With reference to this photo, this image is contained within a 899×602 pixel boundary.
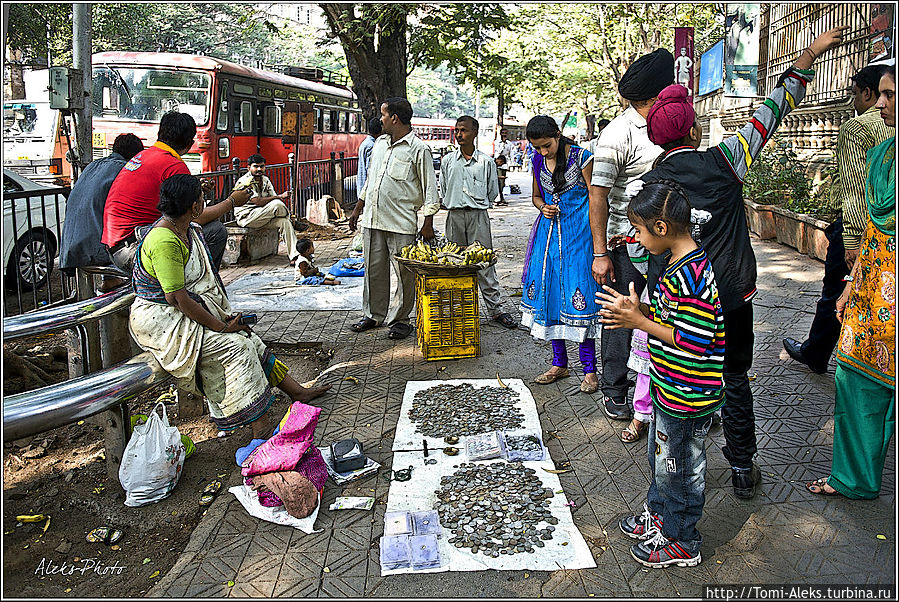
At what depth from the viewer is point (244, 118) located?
14.5 meters

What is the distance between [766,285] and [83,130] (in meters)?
7.51

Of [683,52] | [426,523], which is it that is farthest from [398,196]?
[683,52]

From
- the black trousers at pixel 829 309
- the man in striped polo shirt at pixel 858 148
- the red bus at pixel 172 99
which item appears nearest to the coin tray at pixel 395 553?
the man in striped polo shirt at pixel 858 148

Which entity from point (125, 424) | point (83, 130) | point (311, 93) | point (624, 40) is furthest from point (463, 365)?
point (624, 40)

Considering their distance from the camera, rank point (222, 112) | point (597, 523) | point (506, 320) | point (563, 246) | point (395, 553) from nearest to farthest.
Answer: point (395, 553), point (597, 523), point (563, 246), point (506, 320), point (222, 112)

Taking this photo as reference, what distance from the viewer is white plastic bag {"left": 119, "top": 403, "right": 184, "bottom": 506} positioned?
150 inches

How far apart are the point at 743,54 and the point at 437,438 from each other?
1345 centimetres

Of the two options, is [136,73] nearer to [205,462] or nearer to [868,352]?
[205,462]

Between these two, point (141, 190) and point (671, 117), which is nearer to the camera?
point (671, 117)

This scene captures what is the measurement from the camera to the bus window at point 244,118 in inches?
557

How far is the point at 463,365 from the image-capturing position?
5.84m

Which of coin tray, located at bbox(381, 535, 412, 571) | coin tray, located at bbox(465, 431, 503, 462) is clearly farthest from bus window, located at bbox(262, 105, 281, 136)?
coin tray, located at bbox(381, 535, 412, 571)

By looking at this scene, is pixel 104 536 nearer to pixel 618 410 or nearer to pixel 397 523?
pixel 397 523

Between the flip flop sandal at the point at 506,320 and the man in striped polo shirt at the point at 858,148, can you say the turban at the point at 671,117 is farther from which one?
the flip flop sandal at the point at 506,320
